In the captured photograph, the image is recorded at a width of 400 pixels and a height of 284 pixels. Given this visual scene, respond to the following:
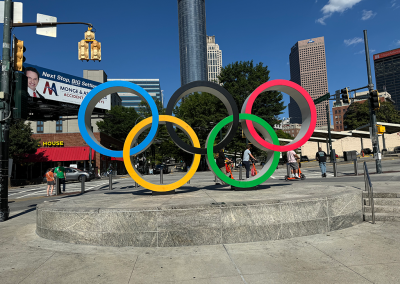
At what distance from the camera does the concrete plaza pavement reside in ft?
12.4

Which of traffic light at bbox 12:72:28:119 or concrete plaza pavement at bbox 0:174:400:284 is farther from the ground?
traffic light at bbox 12:72:28:119

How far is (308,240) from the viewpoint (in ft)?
17.9

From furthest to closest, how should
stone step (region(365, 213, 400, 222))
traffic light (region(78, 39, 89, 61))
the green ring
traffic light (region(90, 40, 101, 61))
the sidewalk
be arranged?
traffic light (region(90, 40, 101, 61)), traffic light (region(78, 39, 89, 61)), the green ring, stone step (region(365, 213, 400, 222)), the sidewalk

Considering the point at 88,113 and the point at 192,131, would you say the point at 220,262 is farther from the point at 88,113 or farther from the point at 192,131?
the point at 88,113

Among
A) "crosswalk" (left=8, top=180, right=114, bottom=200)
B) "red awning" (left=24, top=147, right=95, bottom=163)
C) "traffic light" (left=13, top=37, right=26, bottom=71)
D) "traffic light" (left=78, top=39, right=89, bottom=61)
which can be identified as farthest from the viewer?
"red awning" (left=24, top=147, right=95, bottom=163)

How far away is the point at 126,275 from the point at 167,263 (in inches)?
28.4

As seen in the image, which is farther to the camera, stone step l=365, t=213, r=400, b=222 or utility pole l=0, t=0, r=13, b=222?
utility pole l=0, t=0, r=13, b=222

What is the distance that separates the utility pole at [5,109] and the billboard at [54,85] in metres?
21.4

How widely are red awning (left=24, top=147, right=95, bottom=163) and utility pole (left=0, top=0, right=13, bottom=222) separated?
94.1 feet

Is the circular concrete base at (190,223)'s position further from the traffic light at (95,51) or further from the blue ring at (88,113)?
the traffic light at (95,51)

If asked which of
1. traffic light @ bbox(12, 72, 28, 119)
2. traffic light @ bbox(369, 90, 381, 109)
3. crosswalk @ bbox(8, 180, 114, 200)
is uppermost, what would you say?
traffic light @ bbox(369, 90, 381, 109)

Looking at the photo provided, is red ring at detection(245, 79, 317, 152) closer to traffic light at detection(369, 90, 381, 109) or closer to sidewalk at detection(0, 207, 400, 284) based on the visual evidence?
Result: sidewalk at detection(0, 207, 400, 284)

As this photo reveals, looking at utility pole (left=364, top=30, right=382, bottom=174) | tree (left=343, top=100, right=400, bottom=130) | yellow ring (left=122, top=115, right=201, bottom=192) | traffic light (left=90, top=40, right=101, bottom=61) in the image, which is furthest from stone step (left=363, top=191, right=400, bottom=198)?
tree (left=343, top=100, right=400, bottom=130)

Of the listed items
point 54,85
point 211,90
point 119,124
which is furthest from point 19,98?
point 119,124
